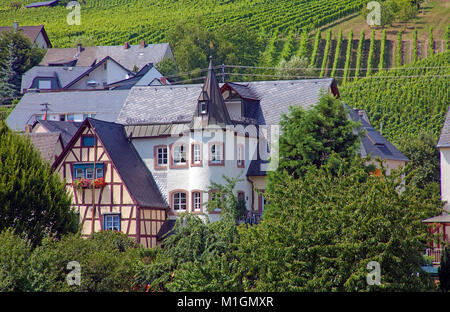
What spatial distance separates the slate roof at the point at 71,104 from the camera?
58.5m

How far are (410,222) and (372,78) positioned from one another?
50.7 m

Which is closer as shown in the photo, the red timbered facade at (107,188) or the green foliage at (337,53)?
the red timbered facade at (107,188)

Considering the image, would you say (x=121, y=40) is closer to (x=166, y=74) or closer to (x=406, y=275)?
(x=166, y=74)

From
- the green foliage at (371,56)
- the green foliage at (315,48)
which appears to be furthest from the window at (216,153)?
the green foliage at (315,48)

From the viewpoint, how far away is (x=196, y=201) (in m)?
39.1

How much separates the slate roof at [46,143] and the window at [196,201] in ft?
26.8

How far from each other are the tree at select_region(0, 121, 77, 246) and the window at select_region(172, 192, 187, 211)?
7.70 meters

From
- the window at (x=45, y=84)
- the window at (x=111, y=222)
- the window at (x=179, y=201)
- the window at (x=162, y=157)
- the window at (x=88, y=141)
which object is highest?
the window at (x=45, y=84)

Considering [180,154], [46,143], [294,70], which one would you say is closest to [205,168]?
[180,154]

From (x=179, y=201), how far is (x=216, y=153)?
2980 mm

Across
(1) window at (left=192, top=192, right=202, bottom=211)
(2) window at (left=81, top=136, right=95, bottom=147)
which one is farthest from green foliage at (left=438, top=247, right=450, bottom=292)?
(2) window at (left=81, top=136, right=95, bottom=147)

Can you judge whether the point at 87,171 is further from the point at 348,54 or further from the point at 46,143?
the point at 348,54

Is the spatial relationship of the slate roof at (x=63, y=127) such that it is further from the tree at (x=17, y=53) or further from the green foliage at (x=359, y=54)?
the green foliage at (x=359, y=54)

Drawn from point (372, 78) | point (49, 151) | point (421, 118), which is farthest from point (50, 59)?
point (49, 151)
